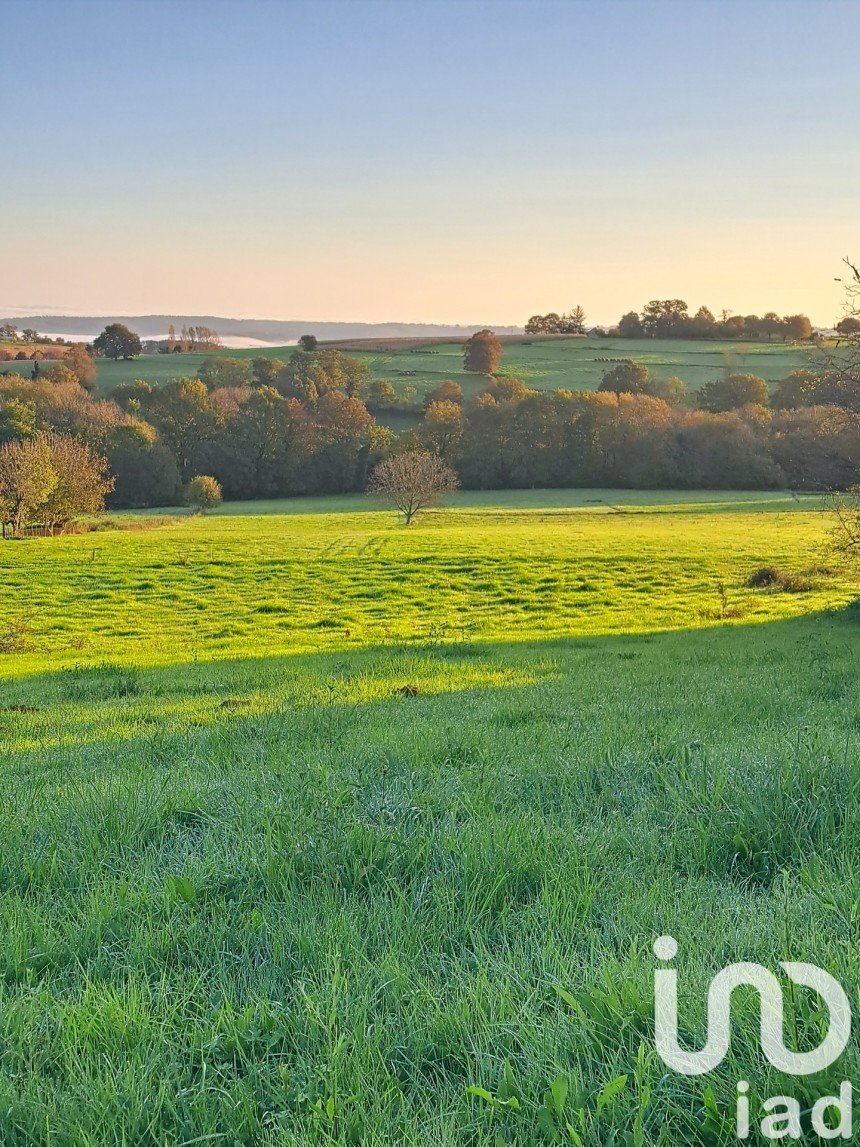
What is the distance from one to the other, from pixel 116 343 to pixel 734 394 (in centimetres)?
11375

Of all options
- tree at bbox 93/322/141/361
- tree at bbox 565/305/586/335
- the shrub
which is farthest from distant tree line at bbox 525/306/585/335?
the shrub

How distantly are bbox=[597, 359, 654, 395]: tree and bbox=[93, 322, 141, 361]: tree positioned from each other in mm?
91829

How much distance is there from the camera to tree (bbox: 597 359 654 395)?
119 metres

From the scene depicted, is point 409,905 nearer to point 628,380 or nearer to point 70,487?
point 70,487

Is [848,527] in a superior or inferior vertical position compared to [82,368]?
inferior

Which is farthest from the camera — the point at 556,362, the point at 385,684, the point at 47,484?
the point at 556,362

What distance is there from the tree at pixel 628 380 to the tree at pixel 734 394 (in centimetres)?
906

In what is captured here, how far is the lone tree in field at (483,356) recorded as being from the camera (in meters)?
142

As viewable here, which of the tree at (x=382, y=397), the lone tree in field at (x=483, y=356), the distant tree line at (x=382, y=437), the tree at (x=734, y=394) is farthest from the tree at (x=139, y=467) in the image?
the tree at (x=734, y=394)

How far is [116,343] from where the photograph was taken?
509 feet

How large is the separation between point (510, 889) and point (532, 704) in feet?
17.7

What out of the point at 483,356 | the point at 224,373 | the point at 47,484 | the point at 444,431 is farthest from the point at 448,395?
the point at 47,484

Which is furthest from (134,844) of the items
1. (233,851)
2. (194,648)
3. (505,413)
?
(505,413)

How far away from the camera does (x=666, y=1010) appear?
Result: 2.54 meters
